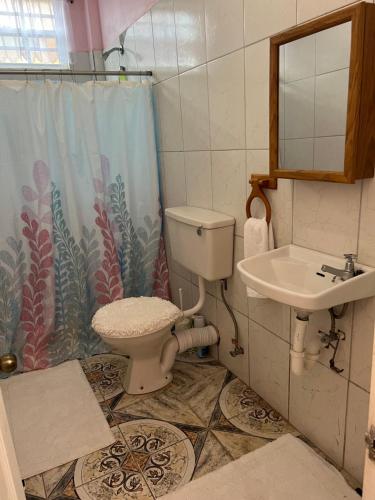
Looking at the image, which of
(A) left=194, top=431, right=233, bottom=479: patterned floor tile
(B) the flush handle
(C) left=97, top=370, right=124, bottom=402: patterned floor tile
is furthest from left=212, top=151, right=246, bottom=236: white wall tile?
(B) the flush handle

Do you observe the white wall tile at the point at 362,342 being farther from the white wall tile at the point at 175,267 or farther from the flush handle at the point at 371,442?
the white wall tile at the point at 175,267

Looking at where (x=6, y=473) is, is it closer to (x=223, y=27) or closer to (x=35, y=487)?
(x=35, y=487)

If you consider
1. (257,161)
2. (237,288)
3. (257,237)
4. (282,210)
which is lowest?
(237,288)

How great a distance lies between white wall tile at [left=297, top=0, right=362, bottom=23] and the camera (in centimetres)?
121

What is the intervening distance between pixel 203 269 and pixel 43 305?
1038mm

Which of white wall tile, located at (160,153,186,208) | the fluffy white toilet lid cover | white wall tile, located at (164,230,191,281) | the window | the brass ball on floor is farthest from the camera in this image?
the window

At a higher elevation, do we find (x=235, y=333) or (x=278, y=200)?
(x=278, y=200)

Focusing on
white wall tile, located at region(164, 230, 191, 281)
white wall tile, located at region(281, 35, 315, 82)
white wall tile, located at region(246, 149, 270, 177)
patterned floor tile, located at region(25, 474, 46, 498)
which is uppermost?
white wall tile, located at region(281, 35, 315, 82)

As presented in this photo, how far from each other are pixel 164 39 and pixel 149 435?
2049mm

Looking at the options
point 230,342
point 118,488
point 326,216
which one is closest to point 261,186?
point 326,216

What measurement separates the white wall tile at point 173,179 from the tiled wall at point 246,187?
0.01m

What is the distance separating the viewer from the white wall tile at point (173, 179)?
234 cm

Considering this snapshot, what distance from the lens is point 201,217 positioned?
1994 mm

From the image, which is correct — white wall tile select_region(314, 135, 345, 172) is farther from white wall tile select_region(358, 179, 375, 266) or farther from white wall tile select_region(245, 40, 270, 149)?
white wall tile select_region(245, 40, 270, 149)
